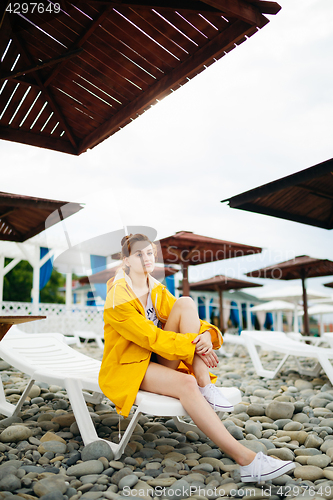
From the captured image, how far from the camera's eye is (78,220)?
2.36 metres

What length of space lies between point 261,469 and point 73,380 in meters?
1.20

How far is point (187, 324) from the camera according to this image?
82.0 inches

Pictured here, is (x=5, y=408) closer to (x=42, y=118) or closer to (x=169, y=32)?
(x=42, y=118)

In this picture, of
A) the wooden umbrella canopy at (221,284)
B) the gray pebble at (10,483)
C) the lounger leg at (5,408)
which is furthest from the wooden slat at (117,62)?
the wooden umbrella canopy at (221,284)

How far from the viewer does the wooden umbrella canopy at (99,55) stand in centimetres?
193

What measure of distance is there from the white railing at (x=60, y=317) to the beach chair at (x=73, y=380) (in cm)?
640

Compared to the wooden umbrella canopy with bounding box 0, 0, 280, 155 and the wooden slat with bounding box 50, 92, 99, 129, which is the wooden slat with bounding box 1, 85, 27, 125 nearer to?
the wooden umbrella canopy with bounding box 0, 0, 280, 155

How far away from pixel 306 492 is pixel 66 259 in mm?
1792

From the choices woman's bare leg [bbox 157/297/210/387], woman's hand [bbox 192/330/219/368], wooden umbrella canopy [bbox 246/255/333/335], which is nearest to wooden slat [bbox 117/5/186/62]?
woman's bare leg [bbox 157/297/210/387]

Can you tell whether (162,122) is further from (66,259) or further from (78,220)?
(66,259)

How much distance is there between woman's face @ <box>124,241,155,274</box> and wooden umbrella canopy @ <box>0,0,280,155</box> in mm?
995

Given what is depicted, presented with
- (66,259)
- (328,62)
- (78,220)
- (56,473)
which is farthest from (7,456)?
(328,62)

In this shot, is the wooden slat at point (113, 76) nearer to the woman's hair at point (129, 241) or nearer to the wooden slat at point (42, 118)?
the wooden slat at point (42, 118)

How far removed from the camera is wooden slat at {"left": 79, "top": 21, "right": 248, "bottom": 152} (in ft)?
6.51
